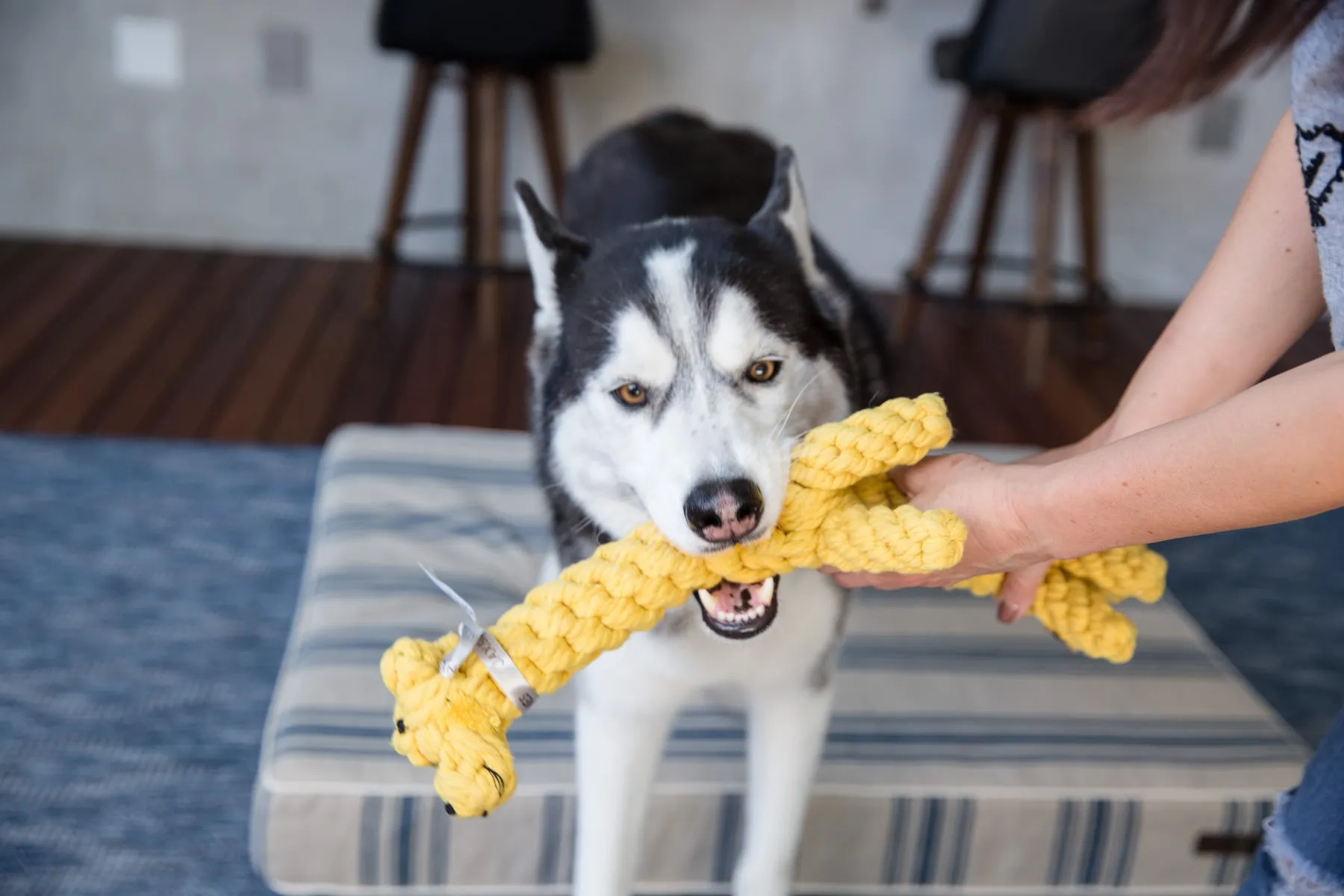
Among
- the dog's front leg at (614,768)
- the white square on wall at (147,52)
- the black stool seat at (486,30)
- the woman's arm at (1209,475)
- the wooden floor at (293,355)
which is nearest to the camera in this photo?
the woman's arm at (1209,475)

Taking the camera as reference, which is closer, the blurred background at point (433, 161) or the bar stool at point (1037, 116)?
the bar stool at point (1037, 116)

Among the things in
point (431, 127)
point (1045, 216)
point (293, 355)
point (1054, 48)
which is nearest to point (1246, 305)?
point (1054, 48)

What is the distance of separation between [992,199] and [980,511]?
105 inches

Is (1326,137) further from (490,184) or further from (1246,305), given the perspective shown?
(490,184)

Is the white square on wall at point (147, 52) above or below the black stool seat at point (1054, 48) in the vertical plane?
below

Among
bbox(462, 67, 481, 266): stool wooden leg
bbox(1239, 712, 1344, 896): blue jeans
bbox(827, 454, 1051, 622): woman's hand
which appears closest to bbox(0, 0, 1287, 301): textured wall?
bbox(462, 67, 481, 266): stool wooden leg

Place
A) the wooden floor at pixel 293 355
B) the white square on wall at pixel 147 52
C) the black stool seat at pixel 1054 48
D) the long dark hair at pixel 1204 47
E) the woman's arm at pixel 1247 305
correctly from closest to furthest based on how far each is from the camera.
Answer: the long dark hair at pixel 1204 47 → the woman's arm at pixel 1247 305 → the black stool seat at pixel 1054 48 → the wooden floor at pixel 293 355 → the white square on wall at pixel 147 52

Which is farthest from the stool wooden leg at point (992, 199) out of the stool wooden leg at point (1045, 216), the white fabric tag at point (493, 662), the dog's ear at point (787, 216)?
the white fabric tag at point (493, 662)

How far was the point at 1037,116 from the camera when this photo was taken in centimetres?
314

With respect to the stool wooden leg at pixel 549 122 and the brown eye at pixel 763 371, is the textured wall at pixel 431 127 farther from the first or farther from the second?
the brown eye at pixel 763 371

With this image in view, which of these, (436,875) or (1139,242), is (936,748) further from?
(1139,242)

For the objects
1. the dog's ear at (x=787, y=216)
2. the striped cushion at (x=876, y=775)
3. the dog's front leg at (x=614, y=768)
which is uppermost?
the dog's ear at (x=787, y=216)

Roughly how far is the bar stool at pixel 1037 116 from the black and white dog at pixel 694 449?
1311mm

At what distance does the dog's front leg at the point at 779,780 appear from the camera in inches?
53.1
